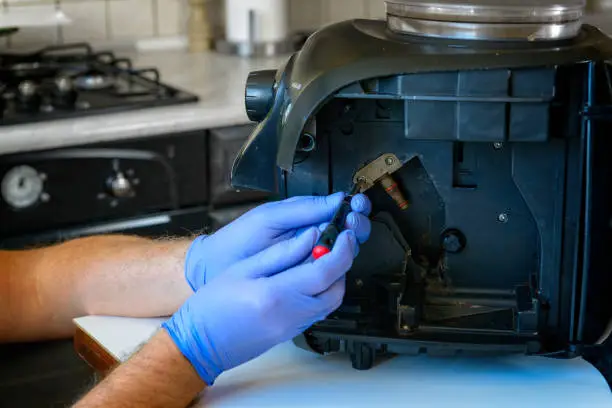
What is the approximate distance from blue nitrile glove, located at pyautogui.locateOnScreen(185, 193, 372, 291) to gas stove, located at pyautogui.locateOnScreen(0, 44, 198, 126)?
0.84m

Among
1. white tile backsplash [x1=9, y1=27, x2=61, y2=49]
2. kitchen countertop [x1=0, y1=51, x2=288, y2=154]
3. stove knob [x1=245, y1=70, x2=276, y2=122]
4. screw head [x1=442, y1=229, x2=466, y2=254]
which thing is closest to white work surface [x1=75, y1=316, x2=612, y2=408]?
screw head [x1=442, y1=229, x2=466, y2=254]

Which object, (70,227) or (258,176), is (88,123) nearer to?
(70,227)

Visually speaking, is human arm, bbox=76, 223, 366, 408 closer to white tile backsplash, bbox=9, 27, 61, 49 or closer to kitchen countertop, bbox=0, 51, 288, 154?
kitchen countertop, bbox=0, 51, 288, 154

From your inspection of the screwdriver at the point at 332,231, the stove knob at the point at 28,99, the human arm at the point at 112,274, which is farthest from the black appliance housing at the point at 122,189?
the screwdriver at the point at 332,231

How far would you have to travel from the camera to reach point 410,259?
40.7 inches

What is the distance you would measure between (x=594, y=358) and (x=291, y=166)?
0.40 m

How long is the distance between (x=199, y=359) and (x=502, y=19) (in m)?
0.47

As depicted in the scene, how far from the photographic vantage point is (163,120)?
1946mm

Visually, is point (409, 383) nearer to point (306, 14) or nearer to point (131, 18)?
point (131, 18)

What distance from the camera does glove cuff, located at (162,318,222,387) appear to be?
39.1 inches

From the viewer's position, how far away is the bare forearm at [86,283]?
1229 millimetres

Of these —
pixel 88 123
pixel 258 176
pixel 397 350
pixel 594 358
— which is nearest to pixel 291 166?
pixel 258 176

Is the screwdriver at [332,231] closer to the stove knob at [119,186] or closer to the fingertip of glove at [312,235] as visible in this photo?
the fingertip of glove at [312,235]

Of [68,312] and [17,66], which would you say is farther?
[17,66]
